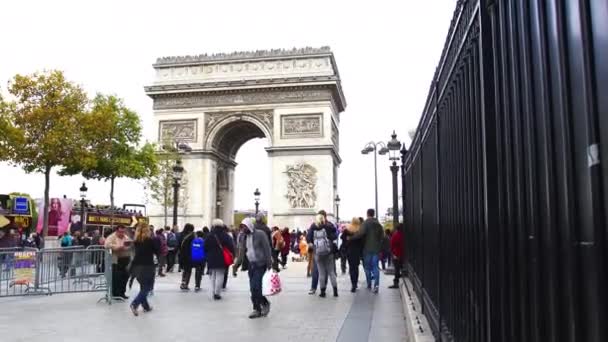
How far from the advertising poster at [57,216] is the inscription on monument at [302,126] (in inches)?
572

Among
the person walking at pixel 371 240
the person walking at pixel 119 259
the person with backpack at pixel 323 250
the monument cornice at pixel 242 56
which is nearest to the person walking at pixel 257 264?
the person with backpack at pixel 323 250

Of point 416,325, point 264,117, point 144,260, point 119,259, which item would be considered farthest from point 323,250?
point 264,117

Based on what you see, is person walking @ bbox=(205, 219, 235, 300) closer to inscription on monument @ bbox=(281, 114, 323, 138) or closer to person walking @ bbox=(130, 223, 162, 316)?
person walking @ bbox=(130, 223, 162, 316)

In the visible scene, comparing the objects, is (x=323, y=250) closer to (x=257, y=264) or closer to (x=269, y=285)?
(x=269, y=285)

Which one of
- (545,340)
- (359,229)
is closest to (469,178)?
(545,340)

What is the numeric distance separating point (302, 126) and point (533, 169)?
37152mm

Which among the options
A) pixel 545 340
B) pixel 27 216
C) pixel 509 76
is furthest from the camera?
pixel 27 216

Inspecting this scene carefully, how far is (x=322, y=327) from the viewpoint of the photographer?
25.3 ft

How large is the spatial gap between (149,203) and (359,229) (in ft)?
103

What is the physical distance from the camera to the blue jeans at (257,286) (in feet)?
28.9

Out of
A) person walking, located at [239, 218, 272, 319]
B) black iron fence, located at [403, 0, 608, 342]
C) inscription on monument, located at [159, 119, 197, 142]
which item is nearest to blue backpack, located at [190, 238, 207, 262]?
person walking, located at [239, 218, 272, 319]

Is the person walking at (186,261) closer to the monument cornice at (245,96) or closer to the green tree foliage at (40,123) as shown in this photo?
the green tree foliage at (40,123)

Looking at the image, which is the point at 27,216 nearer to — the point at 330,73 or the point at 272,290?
the point at 330,73

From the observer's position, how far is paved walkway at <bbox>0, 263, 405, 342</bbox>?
23.4ft
